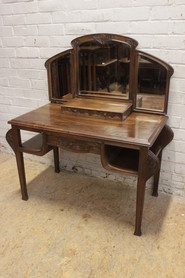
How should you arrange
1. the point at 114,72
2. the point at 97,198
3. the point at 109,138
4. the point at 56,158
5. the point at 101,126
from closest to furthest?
1. the point at 109,138
2. the point at 101,126
3. the point at 114,72
4. the point at 97,198
5. the point at 56,158

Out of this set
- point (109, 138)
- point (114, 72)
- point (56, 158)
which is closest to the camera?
point (109, 138)

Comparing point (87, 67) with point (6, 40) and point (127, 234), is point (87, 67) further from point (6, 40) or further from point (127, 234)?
point (127, 234)

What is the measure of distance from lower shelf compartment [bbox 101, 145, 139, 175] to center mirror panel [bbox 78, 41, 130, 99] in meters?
0.39

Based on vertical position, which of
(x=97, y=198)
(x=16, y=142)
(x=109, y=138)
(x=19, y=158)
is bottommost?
(x=97, y=198)

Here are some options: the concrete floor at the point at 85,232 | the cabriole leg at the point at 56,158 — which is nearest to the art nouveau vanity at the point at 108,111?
the concrete floor at the point at 85,232

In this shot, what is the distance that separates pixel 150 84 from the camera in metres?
1.67

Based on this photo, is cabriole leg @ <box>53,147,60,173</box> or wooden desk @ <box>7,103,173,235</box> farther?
cabriole leg @ <box>53,147,60,173</box>

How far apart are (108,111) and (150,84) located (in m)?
0.35

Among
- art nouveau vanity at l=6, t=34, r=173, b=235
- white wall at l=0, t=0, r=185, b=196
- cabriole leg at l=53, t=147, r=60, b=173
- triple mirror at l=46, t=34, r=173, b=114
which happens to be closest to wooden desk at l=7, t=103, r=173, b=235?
art nouveau vanity at l=6, t=34, r=173, b=235

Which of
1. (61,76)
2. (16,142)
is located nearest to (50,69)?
(61,76)

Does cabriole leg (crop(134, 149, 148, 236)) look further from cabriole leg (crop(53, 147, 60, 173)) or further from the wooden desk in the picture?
cabriole leg (crop(53, 147, 60, 173))

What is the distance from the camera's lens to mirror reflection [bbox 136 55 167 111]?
163cm

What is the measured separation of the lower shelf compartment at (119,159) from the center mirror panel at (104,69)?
1.27ft

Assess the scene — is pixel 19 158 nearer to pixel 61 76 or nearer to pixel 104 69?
pixel 61 76
